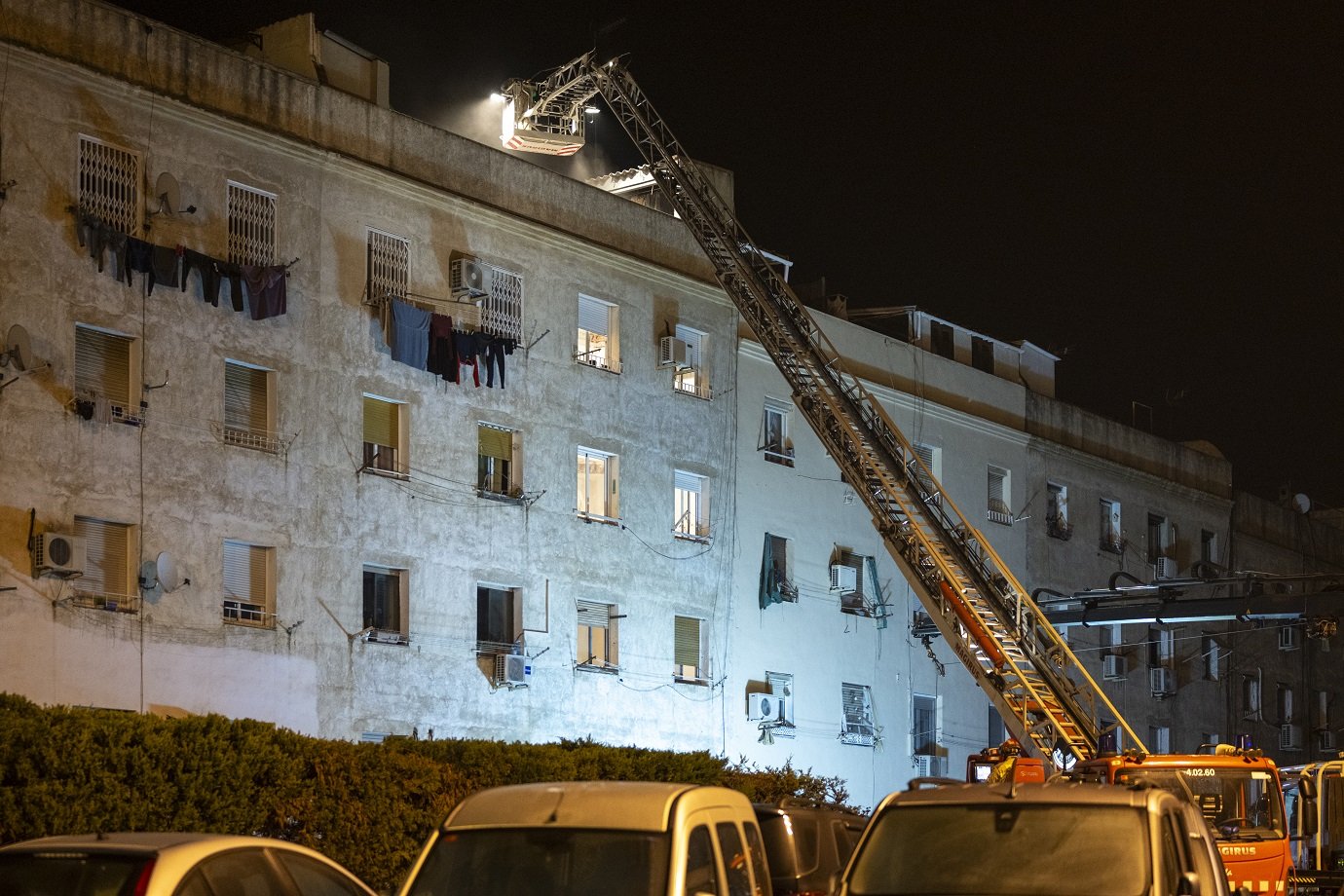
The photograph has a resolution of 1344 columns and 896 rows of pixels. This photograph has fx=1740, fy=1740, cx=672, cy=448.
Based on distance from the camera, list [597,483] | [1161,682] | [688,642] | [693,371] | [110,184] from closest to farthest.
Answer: [110,184] < [597,483] < [688,642] < [693,371] < [1161,682]

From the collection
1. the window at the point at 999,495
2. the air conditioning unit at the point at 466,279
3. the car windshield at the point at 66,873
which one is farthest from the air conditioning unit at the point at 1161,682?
the car windshield at the point at 66,873

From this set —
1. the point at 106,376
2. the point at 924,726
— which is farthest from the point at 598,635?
the point at 924,726

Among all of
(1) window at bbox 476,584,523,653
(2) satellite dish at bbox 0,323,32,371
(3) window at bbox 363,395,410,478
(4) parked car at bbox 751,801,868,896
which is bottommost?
(4) parked car at bbox 751,801,868,896

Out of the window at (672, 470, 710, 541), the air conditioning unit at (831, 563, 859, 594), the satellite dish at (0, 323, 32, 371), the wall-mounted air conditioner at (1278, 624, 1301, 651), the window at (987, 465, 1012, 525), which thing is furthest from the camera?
the wall-mounted air conditioner at (1278, 624, 1301, 651)

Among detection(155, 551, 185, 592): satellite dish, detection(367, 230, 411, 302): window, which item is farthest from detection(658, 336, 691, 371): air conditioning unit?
detection(155, 551, 185, 592): satellite dish

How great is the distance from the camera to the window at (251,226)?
2648 cm

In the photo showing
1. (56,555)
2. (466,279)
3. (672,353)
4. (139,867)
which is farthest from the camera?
(672,353)

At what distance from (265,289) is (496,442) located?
18.4ft

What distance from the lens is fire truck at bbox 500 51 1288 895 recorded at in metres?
19.1

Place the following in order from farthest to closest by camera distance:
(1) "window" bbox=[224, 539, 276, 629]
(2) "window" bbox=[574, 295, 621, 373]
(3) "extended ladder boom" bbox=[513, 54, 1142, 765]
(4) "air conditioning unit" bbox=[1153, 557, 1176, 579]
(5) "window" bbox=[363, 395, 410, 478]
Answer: (4) "air conditioning unit" bbox=[1153, 557, 1176, 579] → (2) "window" bbox=[574, 295, 621, 373] → (5) "window" bbox=[363, 395, 410, 478] → (1) "window" bbox=[224, 539, 276, 629] → (3) "extended ladder boom" bbox=[513, 54, 1142, 765]

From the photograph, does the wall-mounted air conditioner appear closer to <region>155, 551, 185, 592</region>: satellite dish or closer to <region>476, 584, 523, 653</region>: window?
<region>476, 584, 523, 653</region>: window

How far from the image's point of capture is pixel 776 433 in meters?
37.0

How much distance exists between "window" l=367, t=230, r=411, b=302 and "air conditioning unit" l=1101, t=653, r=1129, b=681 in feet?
79.4

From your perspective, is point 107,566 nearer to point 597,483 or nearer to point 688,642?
point 597,483
